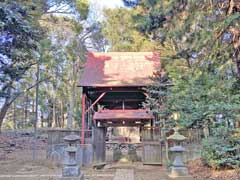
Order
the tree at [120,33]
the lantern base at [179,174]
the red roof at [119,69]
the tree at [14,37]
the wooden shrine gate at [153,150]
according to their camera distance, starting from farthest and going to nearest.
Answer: the tree at [120,33], the red roof at [119,69], the wooden shrine gate at [153,150], the tree at [14,37], the lantern base at [179,174]

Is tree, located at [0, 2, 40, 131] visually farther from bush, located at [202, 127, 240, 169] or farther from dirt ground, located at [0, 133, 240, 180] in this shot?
bush, located at [202, 127, 240, 169]

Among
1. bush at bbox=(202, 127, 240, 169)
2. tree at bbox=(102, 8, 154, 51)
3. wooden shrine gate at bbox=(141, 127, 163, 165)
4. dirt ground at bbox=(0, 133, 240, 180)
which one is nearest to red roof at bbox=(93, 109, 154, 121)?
wooden shrine gate at bbox=(141, 127, 163, 165)

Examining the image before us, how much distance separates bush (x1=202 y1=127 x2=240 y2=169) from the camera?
8767 millimetres

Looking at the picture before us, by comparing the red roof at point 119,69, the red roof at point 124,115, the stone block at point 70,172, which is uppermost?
the red roof at point 119,69

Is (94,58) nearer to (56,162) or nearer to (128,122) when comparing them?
(128,122)

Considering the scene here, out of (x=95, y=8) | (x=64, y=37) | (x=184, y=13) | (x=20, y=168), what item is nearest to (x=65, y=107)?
(x=95, y=8)

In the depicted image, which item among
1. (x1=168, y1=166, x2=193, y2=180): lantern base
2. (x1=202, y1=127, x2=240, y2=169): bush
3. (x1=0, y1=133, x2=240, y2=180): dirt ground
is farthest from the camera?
(x1=0, y1=133, x2=240, y2=180): dirt ground

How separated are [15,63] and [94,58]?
438 cm

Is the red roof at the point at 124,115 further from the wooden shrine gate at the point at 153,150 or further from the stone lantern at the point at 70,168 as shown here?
the stone lantern at the point at 70,168

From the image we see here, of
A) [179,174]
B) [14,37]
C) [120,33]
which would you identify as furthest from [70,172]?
[120,33]

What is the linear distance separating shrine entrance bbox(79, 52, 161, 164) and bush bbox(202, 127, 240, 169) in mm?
5366

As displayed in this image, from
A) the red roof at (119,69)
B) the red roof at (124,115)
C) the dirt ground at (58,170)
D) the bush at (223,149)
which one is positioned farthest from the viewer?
the red roof at (119,69)

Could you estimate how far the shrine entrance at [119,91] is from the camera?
14.9 m

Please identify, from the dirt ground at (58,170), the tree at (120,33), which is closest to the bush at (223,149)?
the dirt ground at (58,170)
